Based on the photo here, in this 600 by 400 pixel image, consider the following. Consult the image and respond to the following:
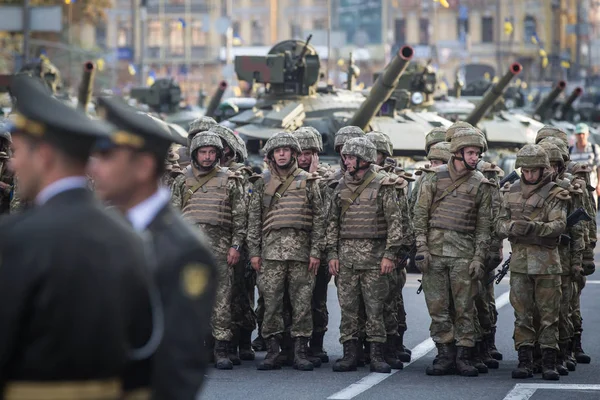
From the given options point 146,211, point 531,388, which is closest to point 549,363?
point 531,388

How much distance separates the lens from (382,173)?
12.8 meters

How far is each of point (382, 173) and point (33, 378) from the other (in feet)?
27.6

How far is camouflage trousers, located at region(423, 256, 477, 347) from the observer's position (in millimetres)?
12195

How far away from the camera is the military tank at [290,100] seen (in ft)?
76.5

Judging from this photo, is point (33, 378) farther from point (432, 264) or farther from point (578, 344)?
point (578, 344)

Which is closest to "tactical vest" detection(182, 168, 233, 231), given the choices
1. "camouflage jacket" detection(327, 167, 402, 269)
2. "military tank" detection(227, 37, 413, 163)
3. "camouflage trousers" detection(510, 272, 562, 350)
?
"camouflage jacket" detection(327, 167, 402, 269)

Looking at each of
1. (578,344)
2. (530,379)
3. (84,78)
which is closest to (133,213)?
(530,379)

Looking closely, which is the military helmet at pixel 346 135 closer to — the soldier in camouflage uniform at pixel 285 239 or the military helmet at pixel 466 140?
the soldier in camouflage uniform at pixel 285 239

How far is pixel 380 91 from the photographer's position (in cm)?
2172

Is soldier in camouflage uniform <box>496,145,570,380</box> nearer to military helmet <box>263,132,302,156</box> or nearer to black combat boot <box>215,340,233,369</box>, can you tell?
military helmet <box>263,132,302,156</box>

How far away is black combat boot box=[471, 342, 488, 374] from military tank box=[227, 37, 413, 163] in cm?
1011

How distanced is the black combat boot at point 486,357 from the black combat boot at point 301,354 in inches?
53.6

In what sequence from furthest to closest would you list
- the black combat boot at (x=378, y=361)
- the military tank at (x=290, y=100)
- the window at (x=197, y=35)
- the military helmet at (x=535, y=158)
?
the window at (x=197, y=35)
the military tank at (x=290, y=100)
the black combat boot at (x=378, y=361)
the military helmet at (x=535, y=158)

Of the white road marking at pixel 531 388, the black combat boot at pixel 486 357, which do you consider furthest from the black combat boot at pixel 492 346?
the white road marking at pixel 531 388
